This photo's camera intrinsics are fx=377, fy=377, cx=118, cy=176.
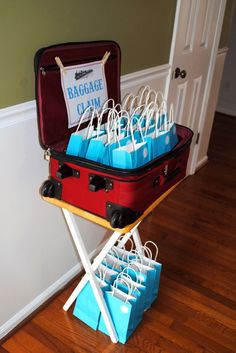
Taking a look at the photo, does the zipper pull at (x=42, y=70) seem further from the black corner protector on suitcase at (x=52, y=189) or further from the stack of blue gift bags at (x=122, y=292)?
the stack of blue gift bags at (x=122, y=292)

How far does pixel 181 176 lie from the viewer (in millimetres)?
1515

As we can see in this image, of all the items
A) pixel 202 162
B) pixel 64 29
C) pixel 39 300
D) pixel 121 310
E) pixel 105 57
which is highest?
pixel 64 29

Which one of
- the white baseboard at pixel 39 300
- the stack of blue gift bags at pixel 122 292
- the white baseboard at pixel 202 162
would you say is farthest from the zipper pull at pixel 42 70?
the white baseboard at pixel 202 162

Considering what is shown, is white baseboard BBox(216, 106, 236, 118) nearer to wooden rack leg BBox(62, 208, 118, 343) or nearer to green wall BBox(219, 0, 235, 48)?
green wall BBox(219, 0, 235, 48)

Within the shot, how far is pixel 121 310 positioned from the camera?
4.97 feet

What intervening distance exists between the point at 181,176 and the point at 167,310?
0.66m

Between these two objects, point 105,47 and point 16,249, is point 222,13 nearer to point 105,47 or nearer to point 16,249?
point 105,47

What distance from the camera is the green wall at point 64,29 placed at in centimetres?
118

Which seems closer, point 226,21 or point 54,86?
point 54,86

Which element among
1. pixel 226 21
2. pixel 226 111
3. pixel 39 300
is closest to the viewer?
pixel 39 300

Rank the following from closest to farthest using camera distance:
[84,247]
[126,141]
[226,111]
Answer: [126,141], [84,247], [226,111]

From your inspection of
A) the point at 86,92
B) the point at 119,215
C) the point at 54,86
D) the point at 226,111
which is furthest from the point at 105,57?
the point at 226,111

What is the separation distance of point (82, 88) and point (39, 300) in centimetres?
96

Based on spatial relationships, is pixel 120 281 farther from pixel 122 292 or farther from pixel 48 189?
pixel 48 189
